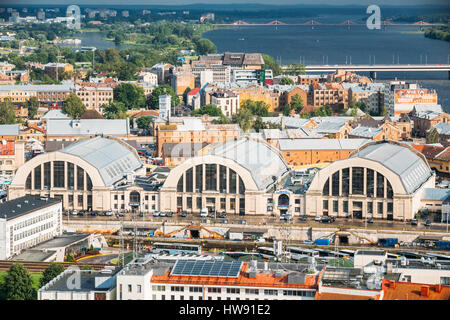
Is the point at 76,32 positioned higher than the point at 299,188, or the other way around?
the point at 76,32

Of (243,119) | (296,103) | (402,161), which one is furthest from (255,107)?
(402,161)

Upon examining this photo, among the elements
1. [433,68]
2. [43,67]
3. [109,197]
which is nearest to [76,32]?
[43,67]

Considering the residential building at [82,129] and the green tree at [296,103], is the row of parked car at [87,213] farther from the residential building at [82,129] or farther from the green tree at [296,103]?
the green tree at [296,103]

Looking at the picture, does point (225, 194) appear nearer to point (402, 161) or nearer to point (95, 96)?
point (402, 161)

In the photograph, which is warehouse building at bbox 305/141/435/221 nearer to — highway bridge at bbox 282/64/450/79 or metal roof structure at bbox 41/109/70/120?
metal roof structure at bbox 41/109/70/120

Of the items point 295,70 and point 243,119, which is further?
point 295,70

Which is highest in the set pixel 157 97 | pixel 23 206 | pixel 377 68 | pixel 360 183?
pixel 377 68

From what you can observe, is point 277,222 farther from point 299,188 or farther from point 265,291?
point 265,291
